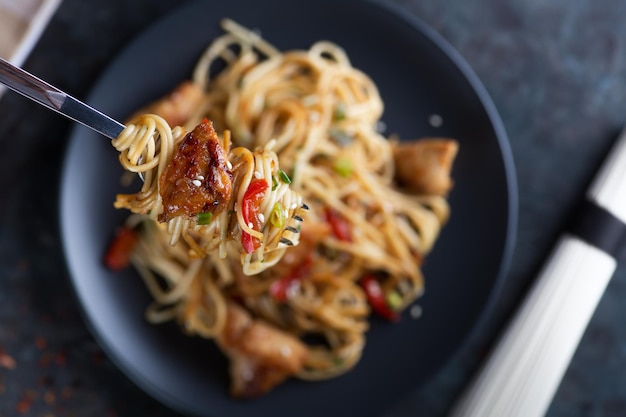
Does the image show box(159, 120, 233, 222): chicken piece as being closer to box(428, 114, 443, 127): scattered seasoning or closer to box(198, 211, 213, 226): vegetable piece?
box(198, 211, 213, 226): vegetable piece

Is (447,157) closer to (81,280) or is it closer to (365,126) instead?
(365,126)

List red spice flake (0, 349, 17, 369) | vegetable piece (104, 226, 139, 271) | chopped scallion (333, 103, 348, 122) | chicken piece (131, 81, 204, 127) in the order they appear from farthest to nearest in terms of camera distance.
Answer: red spice flake (0, 349, 17, 369), chopped scallion (333, 103, 348, 122), vegetable piece (104, 226, 139, 271), chicken piece (131, 81, 204, 127)

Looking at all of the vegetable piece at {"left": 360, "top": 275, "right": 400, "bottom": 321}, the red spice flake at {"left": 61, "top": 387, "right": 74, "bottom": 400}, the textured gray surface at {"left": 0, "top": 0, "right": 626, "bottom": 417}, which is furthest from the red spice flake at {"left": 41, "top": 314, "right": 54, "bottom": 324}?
the vegetable piece at {"left": 360, "top": 275, "right": 400, "bottom": 321}

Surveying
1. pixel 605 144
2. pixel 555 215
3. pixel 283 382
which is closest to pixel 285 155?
pixel 283 382

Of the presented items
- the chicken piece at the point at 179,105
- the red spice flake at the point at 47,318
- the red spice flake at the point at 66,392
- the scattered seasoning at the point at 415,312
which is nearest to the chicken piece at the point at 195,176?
the chicken piece at the point at 179,105

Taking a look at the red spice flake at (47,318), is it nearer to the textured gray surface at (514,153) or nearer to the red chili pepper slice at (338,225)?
the textured gray surface at (514,153)

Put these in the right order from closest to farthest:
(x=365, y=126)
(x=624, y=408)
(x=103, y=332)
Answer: (x=103, y=332), (x=365, y=126), (x=624, y=408)
